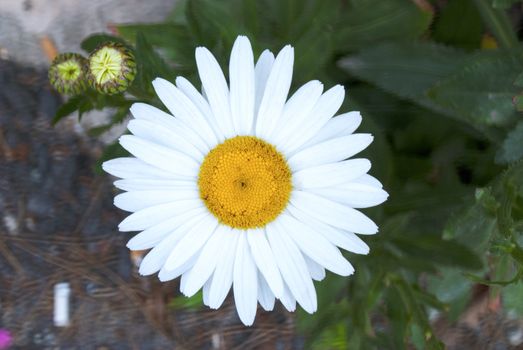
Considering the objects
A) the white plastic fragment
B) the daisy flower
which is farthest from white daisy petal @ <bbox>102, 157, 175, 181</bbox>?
the white plastic fragment

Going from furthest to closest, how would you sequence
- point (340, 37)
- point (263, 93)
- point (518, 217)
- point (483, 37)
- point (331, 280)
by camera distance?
point (483, 37)
point (340, 37)
point (331, 280)
point (518, 217)
point (263, 93)

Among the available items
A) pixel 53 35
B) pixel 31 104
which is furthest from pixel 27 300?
pixel 53 35

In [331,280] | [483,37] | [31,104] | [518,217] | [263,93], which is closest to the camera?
[263,93]

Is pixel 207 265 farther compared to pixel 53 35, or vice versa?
pixel 53 35

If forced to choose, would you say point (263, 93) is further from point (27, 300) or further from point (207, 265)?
point (27, 300)

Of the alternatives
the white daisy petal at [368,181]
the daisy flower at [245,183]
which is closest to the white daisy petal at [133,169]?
the daisy flower at [245,183]

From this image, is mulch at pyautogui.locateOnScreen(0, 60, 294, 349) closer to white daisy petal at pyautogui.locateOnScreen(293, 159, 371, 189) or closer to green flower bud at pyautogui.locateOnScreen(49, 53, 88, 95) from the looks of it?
green flower bud at pyautogui.locateOnScreen(49, 53, 88, 95)

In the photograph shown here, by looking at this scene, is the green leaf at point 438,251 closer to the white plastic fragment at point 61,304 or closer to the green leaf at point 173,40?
the green leaf at point 173,40
